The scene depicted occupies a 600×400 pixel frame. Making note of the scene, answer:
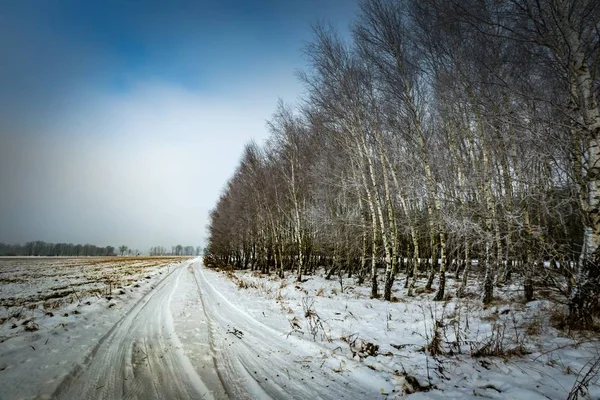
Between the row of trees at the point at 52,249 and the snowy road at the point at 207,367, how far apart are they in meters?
181

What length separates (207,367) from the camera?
3.43m

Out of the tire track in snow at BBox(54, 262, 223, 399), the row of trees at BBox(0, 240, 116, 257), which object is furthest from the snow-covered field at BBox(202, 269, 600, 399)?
the row of trees at BBox(0, 240, 116, 257)

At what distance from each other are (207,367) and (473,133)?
9794 mm

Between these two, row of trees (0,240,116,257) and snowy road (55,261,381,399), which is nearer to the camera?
snowy road (55,261,381,399)

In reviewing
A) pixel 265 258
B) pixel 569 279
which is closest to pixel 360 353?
pixel 569 279

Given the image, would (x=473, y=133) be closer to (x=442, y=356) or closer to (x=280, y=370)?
(x=442, y=356)

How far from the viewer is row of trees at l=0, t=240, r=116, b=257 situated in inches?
5039

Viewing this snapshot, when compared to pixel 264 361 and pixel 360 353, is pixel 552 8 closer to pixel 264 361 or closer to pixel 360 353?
pixel 360 353

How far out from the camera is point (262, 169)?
62.0 feet

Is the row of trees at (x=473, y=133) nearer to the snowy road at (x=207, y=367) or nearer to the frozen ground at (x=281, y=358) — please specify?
the frozen ground at (x=281, y=358)

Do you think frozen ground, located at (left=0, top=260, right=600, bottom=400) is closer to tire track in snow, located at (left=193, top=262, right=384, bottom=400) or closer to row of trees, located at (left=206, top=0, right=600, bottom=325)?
tire track in snow, located at (left=193, top=262, right=384, bottom=400)

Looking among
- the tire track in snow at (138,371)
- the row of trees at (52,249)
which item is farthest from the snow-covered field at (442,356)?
the row of trees at (52,249)

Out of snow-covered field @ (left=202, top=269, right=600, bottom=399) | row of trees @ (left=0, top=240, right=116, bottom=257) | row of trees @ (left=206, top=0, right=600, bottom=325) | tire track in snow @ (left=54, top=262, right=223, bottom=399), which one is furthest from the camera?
row of trees @ (left=0, top=240, right=116, bottom=257)

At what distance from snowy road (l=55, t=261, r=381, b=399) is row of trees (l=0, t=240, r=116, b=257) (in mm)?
180663
